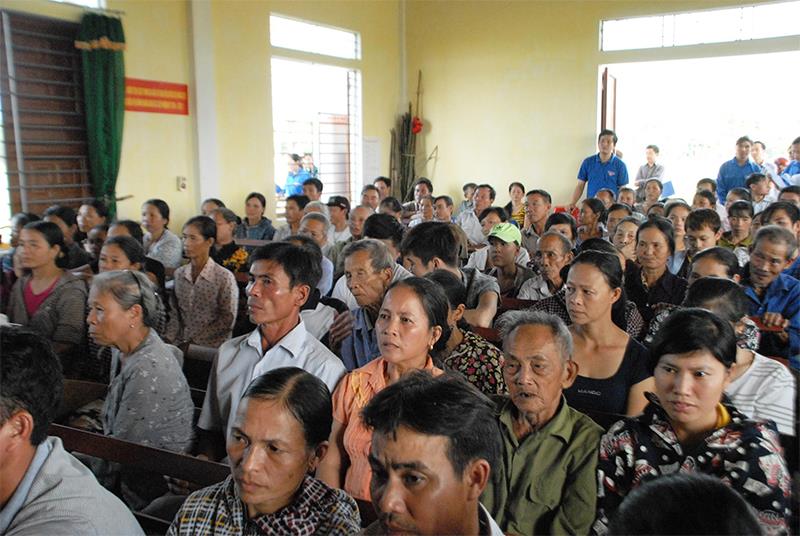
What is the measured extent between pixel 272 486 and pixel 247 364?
881 mm

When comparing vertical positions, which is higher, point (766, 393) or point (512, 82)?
point (512, 82)

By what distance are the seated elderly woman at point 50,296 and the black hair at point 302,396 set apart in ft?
6.91

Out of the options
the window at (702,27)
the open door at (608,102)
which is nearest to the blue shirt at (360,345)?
the open door at (608,102)

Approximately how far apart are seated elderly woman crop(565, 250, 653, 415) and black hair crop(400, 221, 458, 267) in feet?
2.59

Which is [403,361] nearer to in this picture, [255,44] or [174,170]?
[174,170]

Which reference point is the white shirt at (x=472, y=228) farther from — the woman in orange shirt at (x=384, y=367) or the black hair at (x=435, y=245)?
the woman in orange shirt at (x=384, y=367)

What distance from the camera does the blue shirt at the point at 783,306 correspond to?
3.05 meters

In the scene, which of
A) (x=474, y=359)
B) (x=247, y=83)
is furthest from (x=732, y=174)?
(x=474, y=359)

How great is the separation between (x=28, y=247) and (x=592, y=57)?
7.49m

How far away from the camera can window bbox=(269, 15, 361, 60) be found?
8.13 metres

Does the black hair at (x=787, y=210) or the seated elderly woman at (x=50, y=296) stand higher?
the black hair at (x=787, y=210)

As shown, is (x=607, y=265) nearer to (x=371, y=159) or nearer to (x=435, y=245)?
(x=435, y=245)

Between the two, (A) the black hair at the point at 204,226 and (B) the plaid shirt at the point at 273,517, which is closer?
(B) the plaid shirt at the point at 273,517

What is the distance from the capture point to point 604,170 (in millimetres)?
7730
